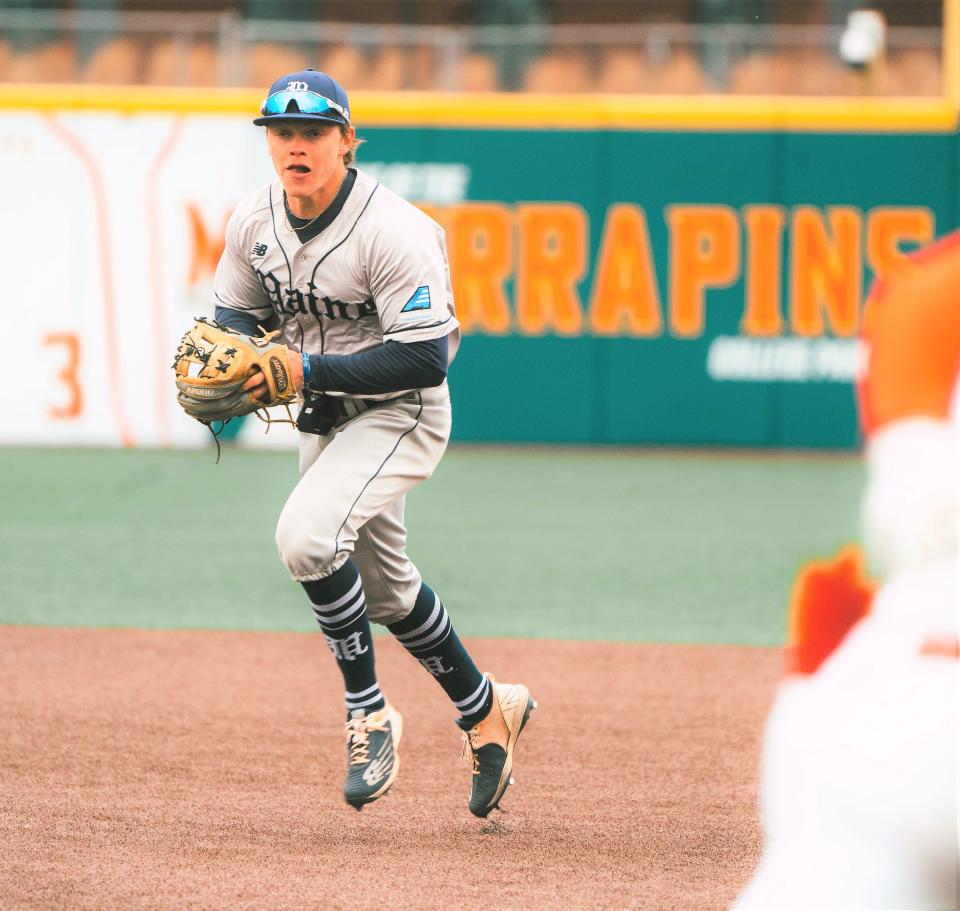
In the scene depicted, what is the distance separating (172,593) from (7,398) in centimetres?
809

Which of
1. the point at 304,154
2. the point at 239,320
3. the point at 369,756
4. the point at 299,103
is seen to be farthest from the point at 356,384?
→ the point at 369,756

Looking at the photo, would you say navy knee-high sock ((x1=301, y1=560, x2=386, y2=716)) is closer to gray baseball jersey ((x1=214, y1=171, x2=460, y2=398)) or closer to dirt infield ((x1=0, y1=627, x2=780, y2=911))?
dirt infield ((x1=0, y1=627, x2=780, y2=911))

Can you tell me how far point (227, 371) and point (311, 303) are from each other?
1.23ft

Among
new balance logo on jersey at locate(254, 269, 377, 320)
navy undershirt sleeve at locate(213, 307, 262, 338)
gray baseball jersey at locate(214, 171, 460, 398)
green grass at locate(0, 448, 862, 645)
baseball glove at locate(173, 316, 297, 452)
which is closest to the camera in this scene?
baseball glove at locate(173, 316, 297, 452)

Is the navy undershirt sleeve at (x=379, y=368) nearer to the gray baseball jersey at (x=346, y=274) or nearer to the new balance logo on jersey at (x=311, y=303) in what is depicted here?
the gray baseball jersey at (x=346, y=274)

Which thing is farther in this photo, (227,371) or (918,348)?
(227,371)

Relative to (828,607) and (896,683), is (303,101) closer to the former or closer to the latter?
(828,607)

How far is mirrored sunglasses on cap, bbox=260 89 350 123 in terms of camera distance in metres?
4.17

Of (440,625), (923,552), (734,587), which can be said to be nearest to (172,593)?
(734,587)

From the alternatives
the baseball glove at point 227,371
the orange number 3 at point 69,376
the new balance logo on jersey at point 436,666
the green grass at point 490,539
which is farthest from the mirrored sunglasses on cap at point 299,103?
the orange number 3 at point 69,376

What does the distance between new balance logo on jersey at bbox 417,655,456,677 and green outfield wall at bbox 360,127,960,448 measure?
10.9 m

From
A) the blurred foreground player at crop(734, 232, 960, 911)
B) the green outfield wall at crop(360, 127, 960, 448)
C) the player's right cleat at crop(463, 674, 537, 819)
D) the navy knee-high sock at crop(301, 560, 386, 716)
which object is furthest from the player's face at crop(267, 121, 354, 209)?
the green outfield wall at crop(360, 127, 960, 448)

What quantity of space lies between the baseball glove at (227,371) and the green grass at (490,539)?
3.19 metres

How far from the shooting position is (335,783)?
187 inches
